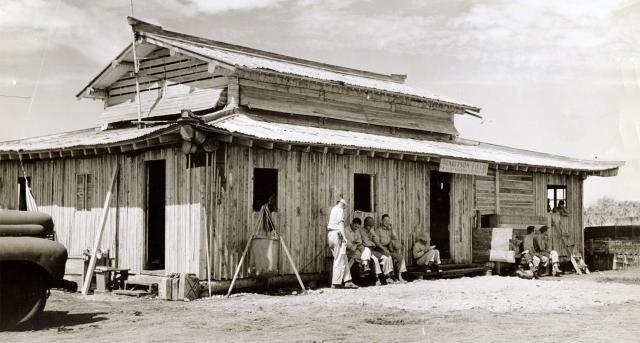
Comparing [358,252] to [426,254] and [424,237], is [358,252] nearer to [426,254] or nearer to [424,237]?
[426,254]

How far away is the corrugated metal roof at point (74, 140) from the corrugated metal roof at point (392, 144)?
2.29 meters

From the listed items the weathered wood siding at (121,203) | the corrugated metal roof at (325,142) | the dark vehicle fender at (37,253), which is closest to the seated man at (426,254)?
the corrugated metal roof at (325,142)

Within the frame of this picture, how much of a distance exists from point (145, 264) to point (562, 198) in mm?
14673

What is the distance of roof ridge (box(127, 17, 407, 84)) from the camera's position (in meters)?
19.8

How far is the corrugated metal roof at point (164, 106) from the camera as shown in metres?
18.9

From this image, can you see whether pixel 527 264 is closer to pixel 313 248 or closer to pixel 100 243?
pixel 313 248

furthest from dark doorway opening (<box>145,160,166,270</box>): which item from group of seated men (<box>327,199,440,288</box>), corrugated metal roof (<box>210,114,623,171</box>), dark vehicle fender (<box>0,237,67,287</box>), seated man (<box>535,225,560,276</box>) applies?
seated man (<box>535,225,560,276</box>)

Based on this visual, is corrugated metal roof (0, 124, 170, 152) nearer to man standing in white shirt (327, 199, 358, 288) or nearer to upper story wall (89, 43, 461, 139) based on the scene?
upper story wall (89, 43, 461, 139)

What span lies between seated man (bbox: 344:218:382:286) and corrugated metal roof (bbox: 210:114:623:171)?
204cm

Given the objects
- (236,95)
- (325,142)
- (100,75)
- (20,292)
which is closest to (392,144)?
(325,142)

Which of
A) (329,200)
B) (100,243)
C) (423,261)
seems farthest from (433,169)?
(100,243)

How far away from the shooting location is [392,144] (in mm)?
19906

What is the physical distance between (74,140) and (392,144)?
8.49 meters

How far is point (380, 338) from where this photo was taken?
386 inches
